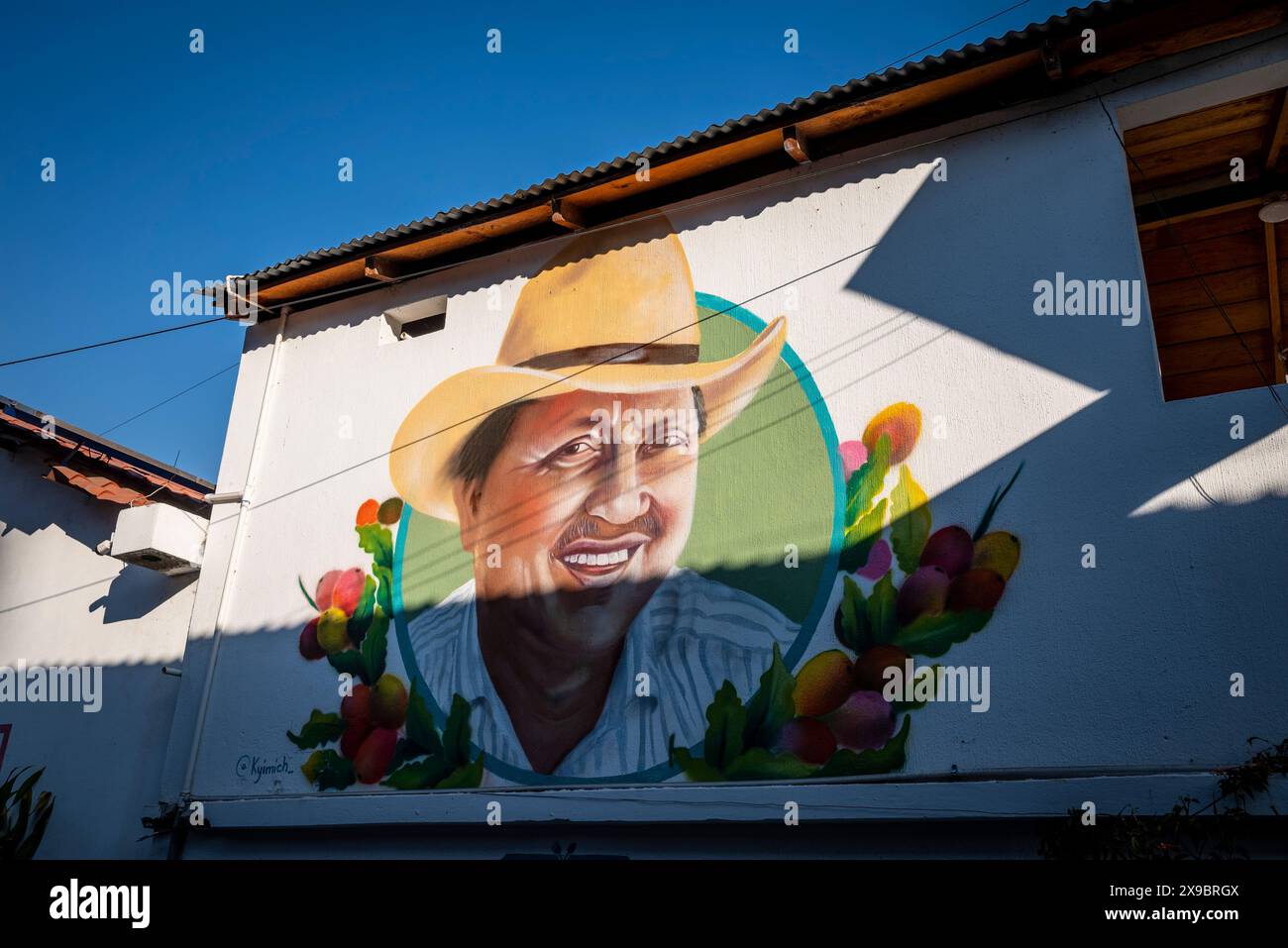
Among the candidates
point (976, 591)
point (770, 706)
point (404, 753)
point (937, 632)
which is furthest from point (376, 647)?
point (976, 591)

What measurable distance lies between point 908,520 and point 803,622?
0.83m

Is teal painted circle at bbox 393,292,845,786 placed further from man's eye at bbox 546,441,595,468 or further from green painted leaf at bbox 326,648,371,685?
man's eye at bbox 546,441,595,468

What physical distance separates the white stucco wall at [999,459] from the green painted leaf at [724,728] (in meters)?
0.58

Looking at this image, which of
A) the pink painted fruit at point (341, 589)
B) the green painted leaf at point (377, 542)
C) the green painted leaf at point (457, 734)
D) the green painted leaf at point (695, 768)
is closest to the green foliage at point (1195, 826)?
the green painted leaf at point (695, 768)

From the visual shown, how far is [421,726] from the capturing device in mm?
7562

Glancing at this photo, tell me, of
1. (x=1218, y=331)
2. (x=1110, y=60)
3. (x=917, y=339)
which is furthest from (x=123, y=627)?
(x=1218, y=331)

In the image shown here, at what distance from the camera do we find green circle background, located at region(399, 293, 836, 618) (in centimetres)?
665

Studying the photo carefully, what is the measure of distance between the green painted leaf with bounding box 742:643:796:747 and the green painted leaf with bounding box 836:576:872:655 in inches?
15.2

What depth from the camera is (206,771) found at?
8.22 metres

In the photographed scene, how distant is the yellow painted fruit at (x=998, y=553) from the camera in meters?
6.03

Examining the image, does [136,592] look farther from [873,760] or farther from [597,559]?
[873,760]

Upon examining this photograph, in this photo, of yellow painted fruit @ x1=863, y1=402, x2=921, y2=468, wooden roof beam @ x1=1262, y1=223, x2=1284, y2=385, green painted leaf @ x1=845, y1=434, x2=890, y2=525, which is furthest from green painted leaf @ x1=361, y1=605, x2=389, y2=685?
wooden roof beam @ x1=1262, y1=223, x2=1284, y2=385

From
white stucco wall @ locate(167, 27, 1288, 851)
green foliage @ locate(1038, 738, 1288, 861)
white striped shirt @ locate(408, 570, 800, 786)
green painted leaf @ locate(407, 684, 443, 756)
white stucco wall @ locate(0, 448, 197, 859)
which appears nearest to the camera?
green foliage @ locate(1038, 738, 1288, 861)
